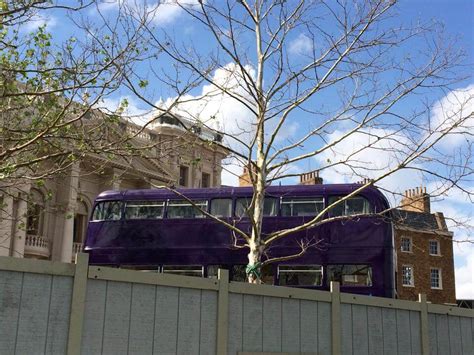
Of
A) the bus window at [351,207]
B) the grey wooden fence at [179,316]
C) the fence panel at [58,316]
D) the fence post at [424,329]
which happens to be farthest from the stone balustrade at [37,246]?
the fence panel at [58,316]

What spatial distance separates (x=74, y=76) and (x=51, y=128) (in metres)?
0.96

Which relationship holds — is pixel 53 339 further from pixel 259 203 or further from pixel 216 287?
pixel 259 203

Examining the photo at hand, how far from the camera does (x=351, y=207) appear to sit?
49.5 feet

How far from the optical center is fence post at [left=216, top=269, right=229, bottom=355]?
21.4 ft

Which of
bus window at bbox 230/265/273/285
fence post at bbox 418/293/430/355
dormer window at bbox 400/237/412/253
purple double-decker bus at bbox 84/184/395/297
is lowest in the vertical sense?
fence post at bbox 418/293/430/355

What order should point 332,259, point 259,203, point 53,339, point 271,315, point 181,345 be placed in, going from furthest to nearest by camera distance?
point 332,259, point 259,203, point 271,315, point 181,345, point 53,339

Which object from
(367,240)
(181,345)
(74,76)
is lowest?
(181,345)

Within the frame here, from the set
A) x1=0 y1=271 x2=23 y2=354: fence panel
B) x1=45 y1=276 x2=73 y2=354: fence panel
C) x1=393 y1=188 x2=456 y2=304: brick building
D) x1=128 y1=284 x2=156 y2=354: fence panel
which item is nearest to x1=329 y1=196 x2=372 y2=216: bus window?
x1=128 y1=284 x2=156 y2=354: fence panel

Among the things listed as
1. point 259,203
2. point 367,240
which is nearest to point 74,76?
point 259,203

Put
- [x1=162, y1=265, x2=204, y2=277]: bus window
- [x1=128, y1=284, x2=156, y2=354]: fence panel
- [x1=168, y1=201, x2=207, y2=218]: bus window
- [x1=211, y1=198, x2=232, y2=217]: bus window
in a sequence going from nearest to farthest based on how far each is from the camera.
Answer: [x1=128, y1=284, x2=156, y2=354]: fence panel, [x1=162, y1=265, x2=204, y2=277]: bus window, [x1=211, y1=198, x2=232, y2=217]: bus window, [x1=168, y1=201, x2=207, y2=218]: bus window

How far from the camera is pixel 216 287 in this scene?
664cm

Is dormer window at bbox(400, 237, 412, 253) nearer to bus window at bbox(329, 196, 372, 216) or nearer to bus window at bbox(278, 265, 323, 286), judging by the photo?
bus window at bbox(329, 196, 372, 216)

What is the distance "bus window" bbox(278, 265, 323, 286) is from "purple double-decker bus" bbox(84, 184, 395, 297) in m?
0.02

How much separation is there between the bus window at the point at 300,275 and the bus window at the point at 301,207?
4.89 ft
